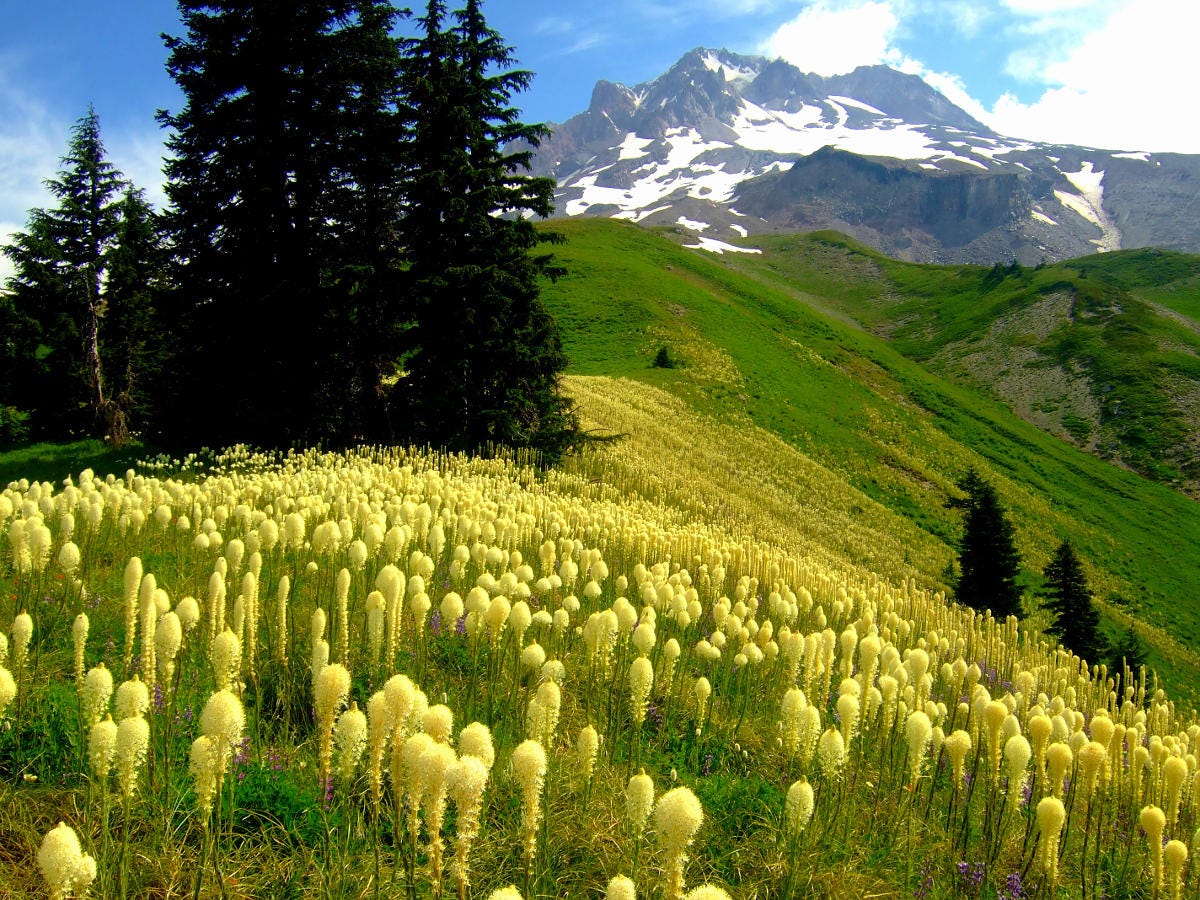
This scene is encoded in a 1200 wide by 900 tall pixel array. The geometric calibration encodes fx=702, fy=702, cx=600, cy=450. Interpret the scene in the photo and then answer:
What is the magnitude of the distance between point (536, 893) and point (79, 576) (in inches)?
212

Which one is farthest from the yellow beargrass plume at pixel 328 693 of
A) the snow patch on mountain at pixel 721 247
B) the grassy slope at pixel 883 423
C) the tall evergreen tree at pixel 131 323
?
the snow patch on mountain at pixel 721 247

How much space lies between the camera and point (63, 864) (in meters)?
1.87

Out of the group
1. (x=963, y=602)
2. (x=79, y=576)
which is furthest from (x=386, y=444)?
(x=963, y=602)

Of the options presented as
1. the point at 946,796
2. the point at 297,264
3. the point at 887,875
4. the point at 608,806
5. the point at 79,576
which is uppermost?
the point at 297,264

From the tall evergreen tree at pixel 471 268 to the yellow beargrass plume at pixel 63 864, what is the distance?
49.6 feet

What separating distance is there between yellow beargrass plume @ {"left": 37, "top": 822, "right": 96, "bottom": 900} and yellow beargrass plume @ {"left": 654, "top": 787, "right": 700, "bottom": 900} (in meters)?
1.57

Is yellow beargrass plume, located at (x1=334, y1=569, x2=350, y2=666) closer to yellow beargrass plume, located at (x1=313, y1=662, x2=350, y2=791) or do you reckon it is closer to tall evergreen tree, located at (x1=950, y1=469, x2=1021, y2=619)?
yellow beargrass plume, located at (x1=313, y1=662, x2=350, y2=791)

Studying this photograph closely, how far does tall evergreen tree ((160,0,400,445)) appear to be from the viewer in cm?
1720

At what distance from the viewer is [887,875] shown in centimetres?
398

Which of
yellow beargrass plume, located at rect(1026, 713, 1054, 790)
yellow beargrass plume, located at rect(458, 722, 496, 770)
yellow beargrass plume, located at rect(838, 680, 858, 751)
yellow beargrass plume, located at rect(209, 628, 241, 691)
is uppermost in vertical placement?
yellow beargrass plume, located at rect(209, 628, 241, 691)

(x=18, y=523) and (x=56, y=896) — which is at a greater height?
(x=18, y=523)

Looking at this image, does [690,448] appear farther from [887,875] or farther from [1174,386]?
[1174,386]

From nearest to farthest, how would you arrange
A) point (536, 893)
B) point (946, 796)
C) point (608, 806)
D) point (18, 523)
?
point (536, 893) → point (608, 806) → point (18, 523) → point (946, 796)

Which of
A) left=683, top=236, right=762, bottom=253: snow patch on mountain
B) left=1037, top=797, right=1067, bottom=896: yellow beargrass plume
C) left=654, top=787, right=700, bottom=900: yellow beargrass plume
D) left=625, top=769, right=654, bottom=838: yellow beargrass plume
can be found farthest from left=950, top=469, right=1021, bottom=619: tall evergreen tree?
left=683, top=236, right=762, bottom=253: snow patch on mountain
